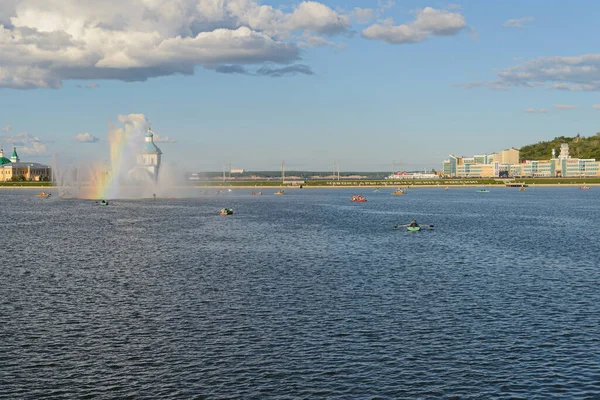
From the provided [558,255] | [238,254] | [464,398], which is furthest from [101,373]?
[558,255]

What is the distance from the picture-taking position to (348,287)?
5206 cm

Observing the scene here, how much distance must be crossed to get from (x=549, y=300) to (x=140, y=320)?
28.8 m

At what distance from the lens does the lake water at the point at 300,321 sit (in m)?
29.4

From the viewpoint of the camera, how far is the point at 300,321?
40312 mm

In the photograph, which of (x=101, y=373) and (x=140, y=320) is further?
(x=140, y=320)

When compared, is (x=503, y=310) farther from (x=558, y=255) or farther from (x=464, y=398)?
(x=558, y=255)

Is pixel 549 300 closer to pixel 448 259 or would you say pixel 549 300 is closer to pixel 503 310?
pixel 503 310

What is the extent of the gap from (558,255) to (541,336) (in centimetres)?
3905

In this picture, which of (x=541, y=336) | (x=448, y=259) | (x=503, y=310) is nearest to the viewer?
(x=541, y=336)

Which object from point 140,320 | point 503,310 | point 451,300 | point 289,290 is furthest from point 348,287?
point 140,320

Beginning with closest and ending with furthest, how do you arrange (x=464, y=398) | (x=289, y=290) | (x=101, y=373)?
(x=464, y=398), (x=101, y=373), (x=289, y=290)

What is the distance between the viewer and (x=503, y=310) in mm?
43188

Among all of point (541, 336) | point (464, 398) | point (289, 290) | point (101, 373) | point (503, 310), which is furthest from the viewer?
point (289, 290)

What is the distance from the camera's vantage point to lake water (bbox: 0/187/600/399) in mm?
29359
